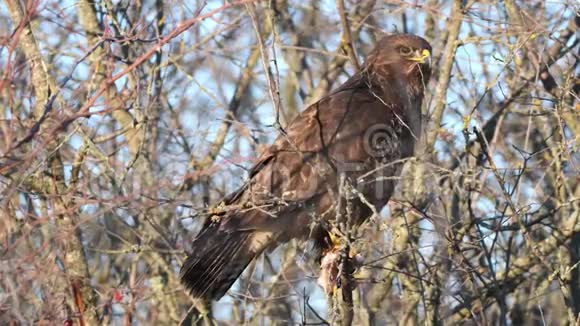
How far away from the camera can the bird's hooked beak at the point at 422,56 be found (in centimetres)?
709

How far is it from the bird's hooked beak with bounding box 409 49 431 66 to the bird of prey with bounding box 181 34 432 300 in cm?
32

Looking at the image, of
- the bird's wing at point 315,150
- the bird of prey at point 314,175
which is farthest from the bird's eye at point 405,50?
Answer: the bird's wing at point 315,150

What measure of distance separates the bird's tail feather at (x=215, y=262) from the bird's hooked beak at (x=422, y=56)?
178cm

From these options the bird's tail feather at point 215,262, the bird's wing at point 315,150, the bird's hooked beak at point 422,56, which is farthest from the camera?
the bird's hooked beak at point 422,56

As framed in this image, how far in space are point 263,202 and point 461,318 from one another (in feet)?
7.10

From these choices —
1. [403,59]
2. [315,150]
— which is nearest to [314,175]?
[315,150]

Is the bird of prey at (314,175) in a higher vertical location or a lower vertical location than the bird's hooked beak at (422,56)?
lower

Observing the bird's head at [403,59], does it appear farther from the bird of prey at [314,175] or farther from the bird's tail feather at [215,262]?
the bird's tail feather at [215,262]

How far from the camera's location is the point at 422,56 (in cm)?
710

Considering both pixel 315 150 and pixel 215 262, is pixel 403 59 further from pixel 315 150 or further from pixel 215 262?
pixel 215 262

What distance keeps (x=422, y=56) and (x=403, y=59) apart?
0.43ft

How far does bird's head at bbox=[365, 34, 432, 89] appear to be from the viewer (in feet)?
23.3

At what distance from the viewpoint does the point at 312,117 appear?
6.56 m

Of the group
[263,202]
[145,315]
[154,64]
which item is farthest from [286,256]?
[263,202]
